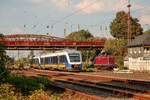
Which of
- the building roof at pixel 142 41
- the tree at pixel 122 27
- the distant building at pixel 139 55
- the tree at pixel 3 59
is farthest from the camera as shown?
the tree at pixel 122 27

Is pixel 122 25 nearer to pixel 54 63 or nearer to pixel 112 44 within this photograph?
pixel 112 44

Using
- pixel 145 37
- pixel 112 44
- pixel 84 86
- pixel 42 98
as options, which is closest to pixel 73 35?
pixel 112 44

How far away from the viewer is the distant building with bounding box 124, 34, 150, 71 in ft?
177

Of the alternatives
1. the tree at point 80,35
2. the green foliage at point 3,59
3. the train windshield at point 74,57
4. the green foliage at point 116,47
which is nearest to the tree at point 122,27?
the green foliage at point 116,47

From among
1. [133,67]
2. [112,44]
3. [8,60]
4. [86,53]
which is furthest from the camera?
[86,53]

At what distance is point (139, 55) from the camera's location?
61656 millimetres

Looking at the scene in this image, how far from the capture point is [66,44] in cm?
11894

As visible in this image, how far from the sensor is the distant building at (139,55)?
54.1 m

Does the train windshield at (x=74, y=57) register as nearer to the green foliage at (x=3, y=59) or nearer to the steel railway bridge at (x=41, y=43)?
the green foliage at (x=3, y=59)

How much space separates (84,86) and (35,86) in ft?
18.6

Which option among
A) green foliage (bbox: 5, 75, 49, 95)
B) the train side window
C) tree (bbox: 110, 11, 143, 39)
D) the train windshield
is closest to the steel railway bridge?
tree (bbox: 110, 11, 143, 39)

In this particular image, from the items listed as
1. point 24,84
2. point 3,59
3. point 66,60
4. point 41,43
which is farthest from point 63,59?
point 41,43

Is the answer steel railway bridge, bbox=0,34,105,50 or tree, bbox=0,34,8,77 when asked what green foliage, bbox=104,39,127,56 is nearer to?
steel railway bridge, bbox=0,34,105,50

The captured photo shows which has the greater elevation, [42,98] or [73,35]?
[73,35]
